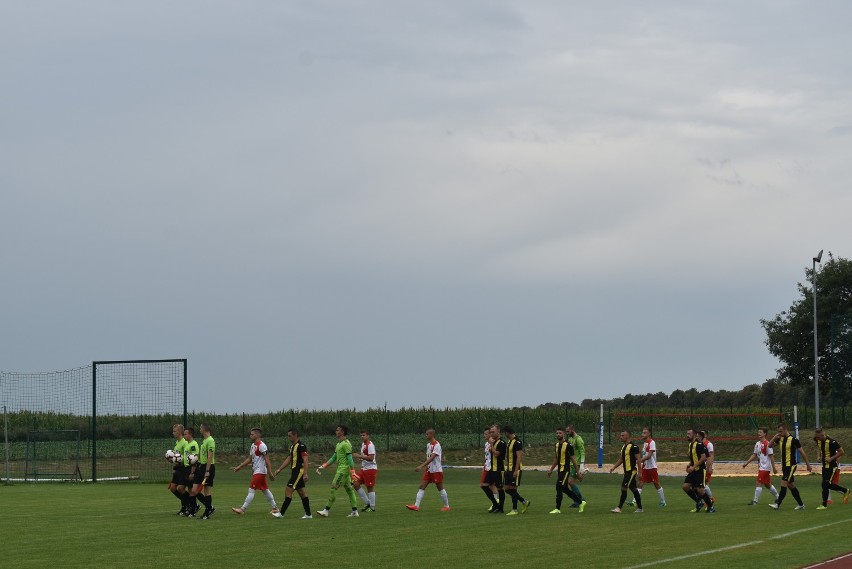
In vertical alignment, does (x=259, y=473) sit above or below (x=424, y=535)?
above

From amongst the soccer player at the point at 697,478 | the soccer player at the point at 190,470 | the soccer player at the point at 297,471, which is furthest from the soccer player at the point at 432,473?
the soccer player at the point at 697,478

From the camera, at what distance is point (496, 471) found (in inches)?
1122

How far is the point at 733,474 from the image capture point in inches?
1941

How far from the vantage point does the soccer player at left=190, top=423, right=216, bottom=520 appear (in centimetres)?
2675

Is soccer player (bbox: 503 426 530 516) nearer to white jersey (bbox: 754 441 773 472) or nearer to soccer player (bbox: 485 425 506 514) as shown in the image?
soccer player (bbox: 485 425 506 514)

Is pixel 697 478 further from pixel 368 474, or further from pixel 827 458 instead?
pixel 368 474

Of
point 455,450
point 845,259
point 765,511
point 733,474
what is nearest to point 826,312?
point 845,259

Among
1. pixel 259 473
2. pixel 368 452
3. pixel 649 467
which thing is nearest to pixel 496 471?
pixel 368 452

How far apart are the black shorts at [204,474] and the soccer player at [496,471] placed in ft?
20.6

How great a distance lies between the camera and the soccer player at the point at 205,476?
26.8 m

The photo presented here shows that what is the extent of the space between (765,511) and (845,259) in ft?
219

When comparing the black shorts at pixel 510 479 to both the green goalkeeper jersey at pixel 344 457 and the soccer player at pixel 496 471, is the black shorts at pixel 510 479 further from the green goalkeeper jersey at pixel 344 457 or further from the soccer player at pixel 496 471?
the green goalkeeper jersey at pixel 344 457

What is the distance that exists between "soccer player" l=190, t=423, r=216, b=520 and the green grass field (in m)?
0.41

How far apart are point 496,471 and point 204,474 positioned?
6.61 meters
